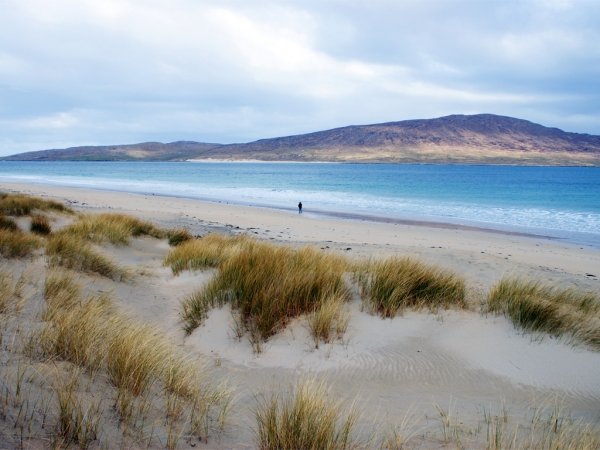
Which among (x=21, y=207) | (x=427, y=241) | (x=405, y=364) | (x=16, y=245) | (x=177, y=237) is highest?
(x=21, y=207)

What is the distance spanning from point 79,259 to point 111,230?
3.57 metres

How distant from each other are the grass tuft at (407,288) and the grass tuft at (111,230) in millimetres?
6217

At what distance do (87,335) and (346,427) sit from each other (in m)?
2.23

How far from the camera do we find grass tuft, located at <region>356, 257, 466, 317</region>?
17.9 ft

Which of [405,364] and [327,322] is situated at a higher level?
[327,322]

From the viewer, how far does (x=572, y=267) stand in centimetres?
1184

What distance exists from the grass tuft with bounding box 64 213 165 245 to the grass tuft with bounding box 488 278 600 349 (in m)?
7.75

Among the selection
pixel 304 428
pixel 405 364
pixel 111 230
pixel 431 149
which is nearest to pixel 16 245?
pixel 111 230

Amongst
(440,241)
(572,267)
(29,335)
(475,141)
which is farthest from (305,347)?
(475,141)

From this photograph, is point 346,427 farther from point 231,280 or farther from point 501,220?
point 501,220

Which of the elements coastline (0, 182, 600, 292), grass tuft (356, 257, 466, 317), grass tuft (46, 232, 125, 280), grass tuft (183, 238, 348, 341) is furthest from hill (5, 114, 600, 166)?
grass tuft (183, 238, 348, 341)

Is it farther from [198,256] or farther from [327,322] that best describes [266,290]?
[198,256]

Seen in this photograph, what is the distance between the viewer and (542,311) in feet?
16.4

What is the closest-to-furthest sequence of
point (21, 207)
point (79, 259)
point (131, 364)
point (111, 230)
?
1. point (131, 364)
2. point (79, 259)
3. point (111, 230)
4. point (21, 207)
